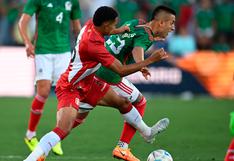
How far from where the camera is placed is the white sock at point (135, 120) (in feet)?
34.4

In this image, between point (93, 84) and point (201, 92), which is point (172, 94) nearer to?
point (201, 92)

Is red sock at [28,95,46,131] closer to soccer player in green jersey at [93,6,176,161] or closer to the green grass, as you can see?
the green grass

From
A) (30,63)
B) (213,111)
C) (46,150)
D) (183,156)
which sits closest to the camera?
(46,150)

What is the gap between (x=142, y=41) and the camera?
10.0 metres

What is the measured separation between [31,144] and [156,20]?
9.47 feet

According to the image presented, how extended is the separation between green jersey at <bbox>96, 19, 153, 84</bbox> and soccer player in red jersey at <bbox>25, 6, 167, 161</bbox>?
0.28 meters

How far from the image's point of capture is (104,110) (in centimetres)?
1762

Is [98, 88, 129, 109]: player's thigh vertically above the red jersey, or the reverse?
the red jersey

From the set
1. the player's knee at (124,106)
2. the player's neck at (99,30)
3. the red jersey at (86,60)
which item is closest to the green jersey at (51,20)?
the player's knee at (124,106)

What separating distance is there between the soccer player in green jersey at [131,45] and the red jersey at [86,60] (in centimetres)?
69

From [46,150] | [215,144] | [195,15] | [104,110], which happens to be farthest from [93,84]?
[195,15]

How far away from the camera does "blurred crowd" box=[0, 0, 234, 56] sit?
844 inches

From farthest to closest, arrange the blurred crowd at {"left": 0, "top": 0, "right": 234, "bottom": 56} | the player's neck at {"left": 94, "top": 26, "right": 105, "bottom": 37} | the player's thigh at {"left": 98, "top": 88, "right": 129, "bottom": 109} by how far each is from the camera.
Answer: the blurred crowd at {"left": 0, "top": 0, "right": 234, "bottom": 56}, the player's thigh at {"left": 98, "top": 88, "right": 129, "bottom": 109}, the player's neck at {"left": 94, "top": 26, "right": 105, "bottom": 37}

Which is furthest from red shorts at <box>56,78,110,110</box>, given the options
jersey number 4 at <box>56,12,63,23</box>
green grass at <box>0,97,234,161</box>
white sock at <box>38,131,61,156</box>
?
jersey number 4 at <box>56,12,63,23</box>
